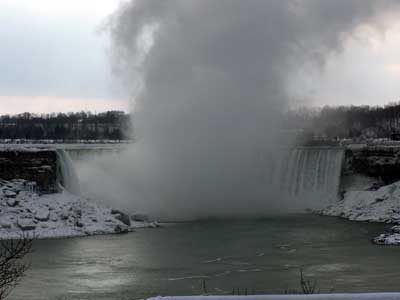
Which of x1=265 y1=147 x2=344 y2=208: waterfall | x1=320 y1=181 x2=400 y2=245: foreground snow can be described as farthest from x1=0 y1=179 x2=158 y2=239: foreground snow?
x1=265 y1=147 x2=344 y2=208: waterfall

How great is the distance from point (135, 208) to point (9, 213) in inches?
343

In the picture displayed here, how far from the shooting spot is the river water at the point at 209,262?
17.7 m

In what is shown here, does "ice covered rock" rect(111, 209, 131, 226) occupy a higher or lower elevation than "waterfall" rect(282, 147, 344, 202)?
lower

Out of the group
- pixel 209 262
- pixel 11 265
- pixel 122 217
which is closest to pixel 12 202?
pixel 122 217

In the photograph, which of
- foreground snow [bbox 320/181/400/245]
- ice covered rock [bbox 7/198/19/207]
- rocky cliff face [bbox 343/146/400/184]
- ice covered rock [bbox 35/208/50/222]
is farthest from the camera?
rocky cliff face [bbox 343/146/400/184]

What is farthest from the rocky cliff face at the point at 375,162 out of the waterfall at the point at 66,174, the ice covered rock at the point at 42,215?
the ice covered rock at the point at 42,215

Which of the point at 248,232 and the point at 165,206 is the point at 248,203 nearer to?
the point at 165,206

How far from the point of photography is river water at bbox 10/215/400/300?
696 inches

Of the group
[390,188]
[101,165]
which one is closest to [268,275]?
[390,188]

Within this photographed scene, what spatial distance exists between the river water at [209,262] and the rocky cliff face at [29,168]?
689cm

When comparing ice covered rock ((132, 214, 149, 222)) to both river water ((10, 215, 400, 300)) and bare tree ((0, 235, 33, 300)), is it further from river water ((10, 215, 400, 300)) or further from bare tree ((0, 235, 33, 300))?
bare tree ((0, 235, 33, 300))

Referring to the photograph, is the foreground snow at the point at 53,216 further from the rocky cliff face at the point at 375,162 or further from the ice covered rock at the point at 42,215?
the rocky cliff face at the point at 375,162

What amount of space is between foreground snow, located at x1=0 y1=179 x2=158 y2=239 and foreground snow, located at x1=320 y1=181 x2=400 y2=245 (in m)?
12.7

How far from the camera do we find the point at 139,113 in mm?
43844
